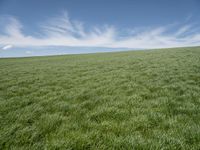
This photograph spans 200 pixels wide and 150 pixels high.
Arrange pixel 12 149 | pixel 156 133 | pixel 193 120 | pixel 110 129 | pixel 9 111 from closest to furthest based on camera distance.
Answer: pixel 12 149, pixel 156 133, pixel 110 129, pixel 193 120, pixel 9 111

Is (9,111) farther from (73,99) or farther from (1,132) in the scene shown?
(73,99)

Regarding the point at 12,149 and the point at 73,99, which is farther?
the point at 73,99

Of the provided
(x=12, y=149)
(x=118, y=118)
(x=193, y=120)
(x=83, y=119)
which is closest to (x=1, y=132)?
(x=12, y=149)

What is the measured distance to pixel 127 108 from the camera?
5387mm

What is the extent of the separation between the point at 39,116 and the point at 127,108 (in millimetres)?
2960

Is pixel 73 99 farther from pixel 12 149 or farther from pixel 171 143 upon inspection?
pixel 171 143

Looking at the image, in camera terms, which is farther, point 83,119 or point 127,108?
point 127,108

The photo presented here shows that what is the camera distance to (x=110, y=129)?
13.2ft

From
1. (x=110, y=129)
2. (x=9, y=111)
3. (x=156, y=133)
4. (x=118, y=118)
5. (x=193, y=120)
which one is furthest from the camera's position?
(x=9, y=111)

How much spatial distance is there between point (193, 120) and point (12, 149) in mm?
4690

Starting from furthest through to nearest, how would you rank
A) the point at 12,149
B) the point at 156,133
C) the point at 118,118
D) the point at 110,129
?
1. the point at 118,118
2. the point at 110,129
3. the point at 156,133
4. the point at 12,149

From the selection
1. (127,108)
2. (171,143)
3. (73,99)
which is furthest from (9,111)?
(171,143)

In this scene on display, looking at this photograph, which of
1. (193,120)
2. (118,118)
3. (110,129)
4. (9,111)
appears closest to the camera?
(110,129)

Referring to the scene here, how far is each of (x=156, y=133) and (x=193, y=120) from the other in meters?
1.45
